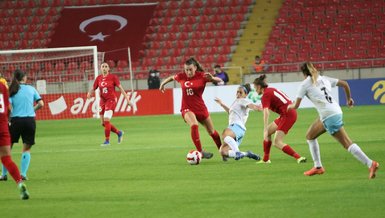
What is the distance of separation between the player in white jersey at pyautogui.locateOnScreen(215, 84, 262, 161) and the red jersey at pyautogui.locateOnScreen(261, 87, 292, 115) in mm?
585

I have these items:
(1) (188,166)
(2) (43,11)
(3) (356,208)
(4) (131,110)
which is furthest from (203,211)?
(2) (43,11)

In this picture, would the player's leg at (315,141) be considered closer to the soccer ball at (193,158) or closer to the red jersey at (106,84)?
the soccer ball at (193,158)

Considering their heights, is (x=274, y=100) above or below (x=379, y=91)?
above

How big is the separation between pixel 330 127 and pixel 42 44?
37.3 m

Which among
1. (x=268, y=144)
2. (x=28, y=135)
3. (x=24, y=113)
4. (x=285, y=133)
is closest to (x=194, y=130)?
(x=268, y=144)

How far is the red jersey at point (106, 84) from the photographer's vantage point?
24.4 metres

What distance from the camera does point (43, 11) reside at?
51.7 meters

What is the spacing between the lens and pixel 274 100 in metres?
16.7

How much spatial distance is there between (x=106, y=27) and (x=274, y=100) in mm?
35090

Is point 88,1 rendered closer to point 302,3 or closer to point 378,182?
point 302,3

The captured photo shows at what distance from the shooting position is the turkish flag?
4931cm

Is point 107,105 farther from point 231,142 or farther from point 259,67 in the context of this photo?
point 259,67

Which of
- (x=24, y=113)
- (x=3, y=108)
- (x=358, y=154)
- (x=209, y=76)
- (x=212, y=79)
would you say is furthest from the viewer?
(x=209, y=76)

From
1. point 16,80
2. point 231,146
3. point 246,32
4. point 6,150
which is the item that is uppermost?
point 246,32
